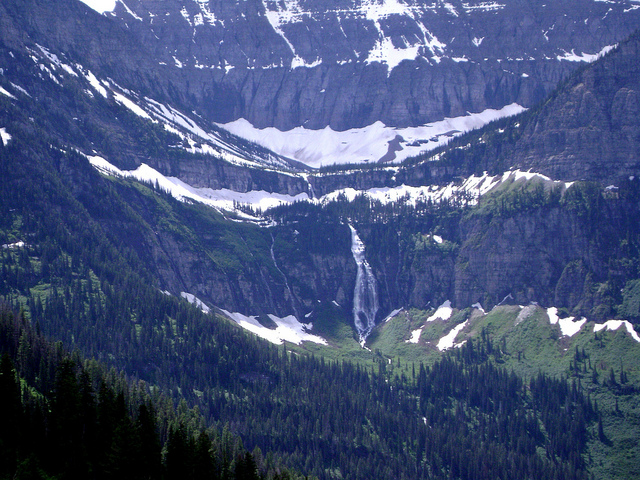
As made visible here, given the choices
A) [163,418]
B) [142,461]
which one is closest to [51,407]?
[142,461]

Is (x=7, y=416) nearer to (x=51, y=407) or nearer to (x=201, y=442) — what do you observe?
(x=51, y=407)

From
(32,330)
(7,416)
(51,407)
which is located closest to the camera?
(7,416)

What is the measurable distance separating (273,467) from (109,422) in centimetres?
5850

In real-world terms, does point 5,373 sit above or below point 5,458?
above

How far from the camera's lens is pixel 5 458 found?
103750 mm

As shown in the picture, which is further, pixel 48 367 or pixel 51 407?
pixel 48 367

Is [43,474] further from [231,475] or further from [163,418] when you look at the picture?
[163,418]

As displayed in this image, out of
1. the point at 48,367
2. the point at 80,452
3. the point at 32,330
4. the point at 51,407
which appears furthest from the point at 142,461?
the point at 32,330

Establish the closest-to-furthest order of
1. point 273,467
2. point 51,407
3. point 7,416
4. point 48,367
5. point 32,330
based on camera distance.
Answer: point 7,416 < point 51,407 < point 48,367 < point 32,330 < point 273,467

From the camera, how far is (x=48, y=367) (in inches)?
5837

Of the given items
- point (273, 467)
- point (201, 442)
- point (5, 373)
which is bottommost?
point (273, 467)

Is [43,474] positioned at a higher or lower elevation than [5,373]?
lower

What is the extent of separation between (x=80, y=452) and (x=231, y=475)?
23316 mm

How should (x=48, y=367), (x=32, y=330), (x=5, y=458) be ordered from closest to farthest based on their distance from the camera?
(x=5, y=458) → (x=48, y=367) → (x=32, y=330)
